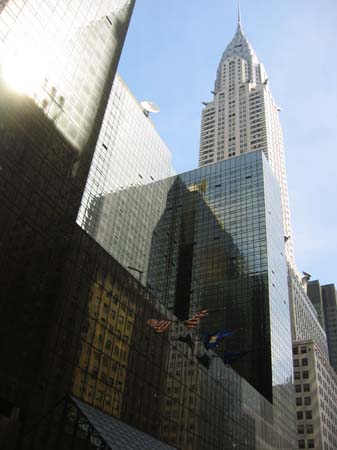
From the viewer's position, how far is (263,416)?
9244 cm

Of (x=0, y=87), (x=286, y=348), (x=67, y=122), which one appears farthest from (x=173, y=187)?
(x=0, y=87)

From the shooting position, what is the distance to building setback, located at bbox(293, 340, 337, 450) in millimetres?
131375

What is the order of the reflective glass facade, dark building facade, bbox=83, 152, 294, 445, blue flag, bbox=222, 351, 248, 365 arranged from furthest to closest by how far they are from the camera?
dark building facade, bbox=83, 152, 294, 445, the reflective glass facade, blue flag, bbox=222, 351, 248, 365

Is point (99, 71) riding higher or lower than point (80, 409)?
higher

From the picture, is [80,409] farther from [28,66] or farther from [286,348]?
[286,348]

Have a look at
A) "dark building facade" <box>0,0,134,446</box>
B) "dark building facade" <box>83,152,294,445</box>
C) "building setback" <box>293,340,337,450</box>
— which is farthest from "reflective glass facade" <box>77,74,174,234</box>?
"building setback" <box>293,340,337,450</box>

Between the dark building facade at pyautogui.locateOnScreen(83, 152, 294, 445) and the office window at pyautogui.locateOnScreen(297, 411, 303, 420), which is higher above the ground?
the dark building facade at pyautogui.locateOnScreen(83, 152, 294, 445)

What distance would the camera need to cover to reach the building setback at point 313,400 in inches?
5172

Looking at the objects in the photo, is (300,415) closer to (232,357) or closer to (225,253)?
(225,253)

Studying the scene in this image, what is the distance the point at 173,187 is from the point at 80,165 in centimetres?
9278

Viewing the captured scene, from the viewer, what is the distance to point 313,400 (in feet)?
452

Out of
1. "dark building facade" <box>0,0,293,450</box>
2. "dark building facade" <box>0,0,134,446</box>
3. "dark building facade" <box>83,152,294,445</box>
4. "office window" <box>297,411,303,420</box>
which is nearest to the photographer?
"dark building facade" <box>0,0,134,446</box>

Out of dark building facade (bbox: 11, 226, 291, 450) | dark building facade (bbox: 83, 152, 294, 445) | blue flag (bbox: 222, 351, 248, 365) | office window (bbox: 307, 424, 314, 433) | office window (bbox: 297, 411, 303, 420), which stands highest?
dark building facade (bbox: 83, 152, 294, 445)

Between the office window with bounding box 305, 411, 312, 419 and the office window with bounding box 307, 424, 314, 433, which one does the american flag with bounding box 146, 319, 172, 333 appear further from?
the office window with bounding box 305, 411, 312, 419
